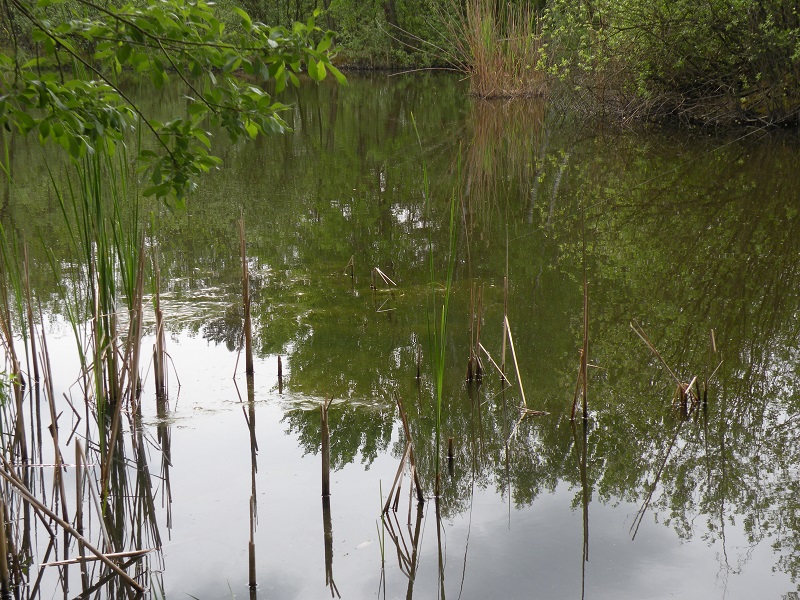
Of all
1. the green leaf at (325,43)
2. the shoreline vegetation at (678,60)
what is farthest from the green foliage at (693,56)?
the green leaf at (325,43)

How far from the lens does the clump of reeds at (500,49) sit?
56.7 ft

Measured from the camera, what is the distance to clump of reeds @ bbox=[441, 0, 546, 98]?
17.3m

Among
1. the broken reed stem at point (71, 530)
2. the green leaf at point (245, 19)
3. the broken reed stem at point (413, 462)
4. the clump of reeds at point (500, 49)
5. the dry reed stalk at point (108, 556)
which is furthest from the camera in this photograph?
the clump of reeds at point (500, 49)

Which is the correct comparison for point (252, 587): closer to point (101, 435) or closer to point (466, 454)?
point (101, 435)

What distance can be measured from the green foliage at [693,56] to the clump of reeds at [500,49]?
280 cm

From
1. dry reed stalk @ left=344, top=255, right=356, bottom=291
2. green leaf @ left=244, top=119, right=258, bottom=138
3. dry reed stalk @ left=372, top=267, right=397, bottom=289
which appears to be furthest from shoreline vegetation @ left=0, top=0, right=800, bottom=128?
green leaf @ left=244, top=119, right=258, bottom=138

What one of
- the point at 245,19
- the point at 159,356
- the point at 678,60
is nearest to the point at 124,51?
the point at 245,19

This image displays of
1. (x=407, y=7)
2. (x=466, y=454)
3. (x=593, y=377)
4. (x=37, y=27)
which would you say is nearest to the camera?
(x=37, y=27)

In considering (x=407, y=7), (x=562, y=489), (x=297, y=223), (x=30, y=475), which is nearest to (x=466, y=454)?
(x=562, y=489)

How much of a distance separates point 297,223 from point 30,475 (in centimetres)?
489

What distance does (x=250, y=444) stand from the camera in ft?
12.6

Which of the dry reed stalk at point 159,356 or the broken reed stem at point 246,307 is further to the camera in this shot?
the broken reed stem at point 246,307

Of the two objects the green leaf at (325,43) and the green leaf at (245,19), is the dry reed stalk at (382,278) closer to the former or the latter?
the green leaf at (325,43)

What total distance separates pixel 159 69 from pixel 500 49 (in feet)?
53.4
